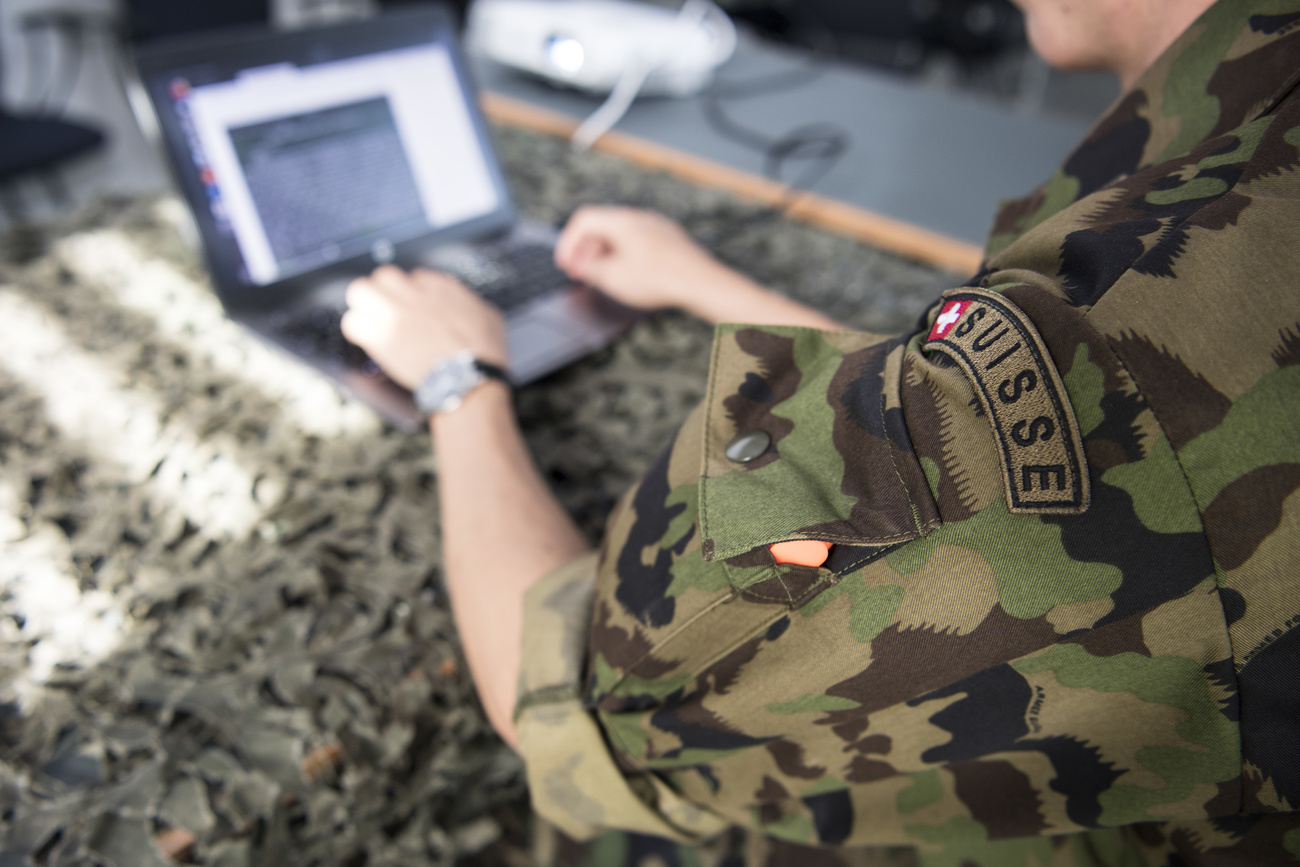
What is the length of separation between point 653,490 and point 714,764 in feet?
0.51

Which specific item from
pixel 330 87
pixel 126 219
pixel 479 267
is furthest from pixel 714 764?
pixel 126 219

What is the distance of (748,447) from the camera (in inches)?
14.6

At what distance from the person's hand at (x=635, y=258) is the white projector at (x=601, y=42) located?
54 centimetres

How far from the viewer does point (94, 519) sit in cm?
53

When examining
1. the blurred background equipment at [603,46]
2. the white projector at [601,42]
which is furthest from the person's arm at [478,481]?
the white projector at [601,42]

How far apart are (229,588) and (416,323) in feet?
0.86

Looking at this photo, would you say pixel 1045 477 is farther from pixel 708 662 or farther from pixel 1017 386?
pixel 708 662

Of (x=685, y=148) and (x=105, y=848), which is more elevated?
(x=685, y=148)

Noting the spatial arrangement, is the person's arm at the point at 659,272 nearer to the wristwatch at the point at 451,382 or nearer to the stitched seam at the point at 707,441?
the wristwatch at the point at 451,382

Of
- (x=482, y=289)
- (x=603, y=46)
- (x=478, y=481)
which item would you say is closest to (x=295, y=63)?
(x=482, y=289)

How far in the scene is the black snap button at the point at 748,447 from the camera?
0.37 m

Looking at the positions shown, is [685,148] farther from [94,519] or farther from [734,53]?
[94,519]

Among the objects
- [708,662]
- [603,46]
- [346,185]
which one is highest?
[603,46]

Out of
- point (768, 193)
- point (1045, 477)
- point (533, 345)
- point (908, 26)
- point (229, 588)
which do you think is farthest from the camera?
point (908, 26)
